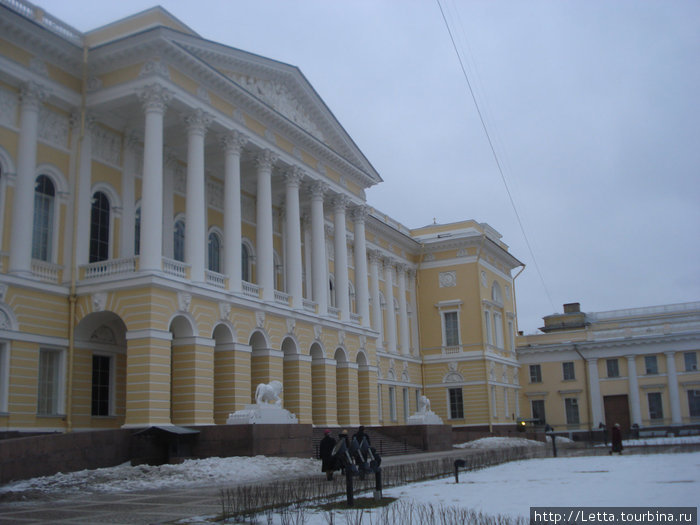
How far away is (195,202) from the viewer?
27.1 m

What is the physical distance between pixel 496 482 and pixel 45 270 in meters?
15.8

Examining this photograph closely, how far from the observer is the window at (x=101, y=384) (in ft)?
86.2

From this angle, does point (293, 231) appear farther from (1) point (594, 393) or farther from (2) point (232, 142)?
(1) point (594, 393)

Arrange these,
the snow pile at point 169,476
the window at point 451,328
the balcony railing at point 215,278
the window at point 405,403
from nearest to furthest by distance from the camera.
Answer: the snow pile at point 169,476
the balcony railing at point 215,278
the window at point 405,403
the window at point 451,328

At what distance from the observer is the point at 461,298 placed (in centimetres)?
5397

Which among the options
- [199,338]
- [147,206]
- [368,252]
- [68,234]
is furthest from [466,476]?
[368,252]

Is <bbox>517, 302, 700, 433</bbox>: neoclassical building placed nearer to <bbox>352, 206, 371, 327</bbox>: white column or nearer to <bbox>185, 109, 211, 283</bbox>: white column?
<bbox>352, 206, 371, 327</bbox>: white column

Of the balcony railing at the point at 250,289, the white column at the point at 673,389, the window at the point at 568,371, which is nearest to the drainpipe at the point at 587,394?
the window at the point at 568,371

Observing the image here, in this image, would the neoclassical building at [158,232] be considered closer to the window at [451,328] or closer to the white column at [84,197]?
the white column at [84,197]

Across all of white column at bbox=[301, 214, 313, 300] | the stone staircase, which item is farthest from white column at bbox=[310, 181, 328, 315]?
the stone staircase

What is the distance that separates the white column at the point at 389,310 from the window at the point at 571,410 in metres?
18.5

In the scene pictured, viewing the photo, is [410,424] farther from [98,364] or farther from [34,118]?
[34,118]

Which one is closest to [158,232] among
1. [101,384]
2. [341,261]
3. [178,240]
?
[101,384]

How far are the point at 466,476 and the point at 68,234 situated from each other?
1520 cm
